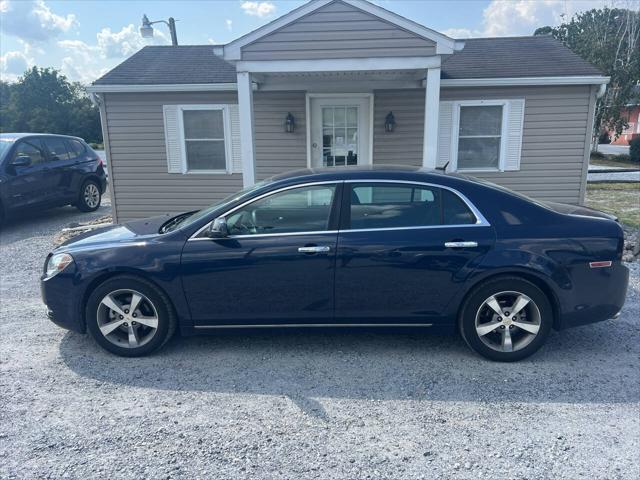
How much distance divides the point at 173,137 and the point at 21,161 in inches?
114

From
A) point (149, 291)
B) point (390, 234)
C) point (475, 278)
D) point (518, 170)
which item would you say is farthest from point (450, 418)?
point (518, 170)

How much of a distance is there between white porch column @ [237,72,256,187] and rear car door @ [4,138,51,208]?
4.67 m

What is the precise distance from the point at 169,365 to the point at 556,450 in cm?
268

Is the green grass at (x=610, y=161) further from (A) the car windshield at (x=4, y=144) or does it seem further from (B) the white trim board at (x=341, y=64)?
(A) the car windshield at (x=4, y=144)

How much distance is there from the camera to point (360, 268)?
11.4ft

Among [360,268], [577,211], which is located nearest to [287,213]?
[360,268]

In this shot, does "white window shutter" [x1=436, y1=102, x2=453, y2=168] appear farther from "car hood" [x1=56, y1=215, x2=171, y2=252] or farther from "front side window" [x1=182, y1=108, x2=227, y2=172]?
"car hood" [x1=56, y1=215, x2=171, y2=252]

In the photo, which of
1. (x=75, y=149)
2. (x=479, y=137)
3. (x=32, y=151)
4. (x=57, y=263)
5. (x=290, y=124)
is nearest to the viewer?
(x=57, y=263)

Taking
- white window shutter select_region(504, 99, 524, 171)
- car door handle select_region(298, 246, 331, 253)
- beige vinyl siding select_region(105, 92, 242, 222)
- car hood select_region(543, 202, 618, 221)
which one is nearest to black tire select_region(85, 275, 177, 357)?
car door handle select_region(298, 246, 331, 253)

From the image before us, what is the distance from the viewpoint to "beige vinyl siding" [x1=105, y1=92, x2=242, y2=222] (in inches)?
337

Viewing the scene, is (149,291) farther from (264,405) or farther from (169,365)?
(264,405)

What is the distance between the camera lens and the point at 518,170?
8500 mm

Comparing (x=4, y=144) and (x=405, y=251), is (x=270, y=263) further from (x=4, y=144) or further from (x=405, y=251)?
(x=4, y=144)

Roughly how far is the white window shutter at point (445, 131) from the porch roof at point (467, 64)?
0.54m
